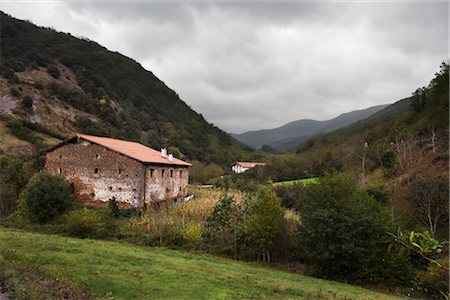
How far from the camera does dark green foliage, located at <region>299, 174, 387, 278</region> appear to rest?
18.7m

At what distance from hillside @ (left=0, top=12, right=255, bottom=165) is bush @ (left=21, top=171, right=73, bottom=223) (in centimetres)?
3140

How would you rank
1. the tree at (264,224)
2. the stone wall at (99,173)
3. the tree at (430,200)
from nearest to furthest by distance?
the tree at (264,224) → the tree at (430,200) → the stone wall at (99,173)

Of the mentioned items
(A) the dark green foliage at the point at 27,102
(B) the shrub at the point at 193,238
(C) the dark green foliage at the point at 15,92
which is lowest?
(B) the shrub at the point at 193,238

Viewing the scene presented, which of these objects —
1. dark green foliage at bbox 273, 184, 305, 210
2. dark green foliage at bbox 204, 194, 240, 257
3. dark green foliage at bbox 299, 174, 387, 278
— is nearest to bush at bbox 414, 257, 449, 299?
dark green foliage at bbox 299, 174, 387, 278

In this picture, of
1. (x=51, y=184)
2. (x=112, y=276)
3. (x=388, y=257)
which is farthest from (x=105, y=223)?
(x=388, y=257)

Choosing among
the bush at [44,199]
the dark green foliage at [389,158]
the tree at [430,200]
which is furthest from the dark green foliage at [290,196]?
the bush at [44,199]

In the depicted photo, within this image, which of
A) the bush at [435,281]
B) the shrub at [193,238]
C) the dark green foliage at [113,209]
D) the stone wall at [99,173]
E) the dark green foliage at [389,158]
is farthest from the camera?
the dark green foliage at [389,158]

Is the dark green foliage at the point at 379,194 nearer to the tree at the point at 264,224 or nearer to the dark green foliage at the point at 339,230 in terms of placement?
the dark green foliage at the point at 339,230

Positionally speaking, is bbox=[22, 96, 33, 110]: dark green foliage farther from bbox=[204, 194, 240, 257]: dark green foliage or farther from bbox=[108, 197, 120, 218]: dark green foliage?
bbox=[204, 194, 240, 257]: dark green foliage

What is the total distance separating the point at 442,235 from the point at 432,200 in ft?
7.90

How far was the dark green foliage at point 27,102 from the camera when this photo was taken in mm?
68812

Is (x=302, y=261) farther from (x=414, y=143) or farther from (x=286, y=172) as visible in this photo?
(x=286, y=172)

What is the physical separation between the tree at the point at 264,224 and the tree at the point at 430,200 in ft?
37.3

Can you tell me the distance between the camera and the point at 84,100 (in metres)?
83.2
